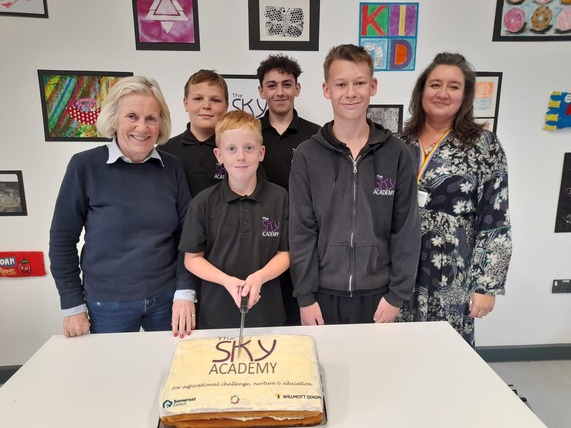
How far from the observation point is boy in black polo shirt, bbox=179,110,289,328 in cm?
128

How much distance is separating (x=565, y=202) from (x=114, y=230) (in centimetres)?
248

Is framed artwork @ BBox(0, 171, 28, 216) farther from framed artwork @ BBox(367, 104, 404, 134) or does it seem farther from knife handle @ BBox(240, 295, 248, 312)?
framed artwork @ BBox(367, 104, 404, 134)

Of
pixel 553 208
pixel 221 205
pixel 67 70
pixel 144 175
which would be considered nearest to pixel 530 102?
pixel 553 208

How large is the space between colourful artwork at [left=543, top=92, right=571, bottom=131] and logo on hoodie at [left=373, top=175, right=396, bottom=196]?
1496 mm

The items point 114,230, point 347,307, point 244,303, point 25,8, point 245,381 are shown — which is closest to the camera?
point 245,381

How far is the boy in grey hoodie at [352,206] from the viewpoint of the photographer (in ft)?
4.36

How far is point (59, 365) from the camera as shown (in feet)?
3.14

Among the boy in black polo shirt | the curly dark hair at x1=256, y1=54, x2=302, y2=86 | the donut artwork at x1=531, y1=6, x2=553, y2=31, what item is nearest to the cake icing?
the boy in black polo shirt

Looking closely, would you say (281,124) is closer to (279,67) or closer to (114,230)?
(279,67)

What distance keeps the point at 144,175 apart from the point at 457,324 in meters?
1.32

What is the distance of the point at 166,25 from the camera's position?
197 centimetres

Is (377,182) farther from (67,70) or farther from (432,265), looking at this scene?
(67,70)

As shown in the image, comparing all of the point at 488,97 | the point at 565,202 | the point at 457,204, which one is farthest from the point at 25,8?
the point at 565,202

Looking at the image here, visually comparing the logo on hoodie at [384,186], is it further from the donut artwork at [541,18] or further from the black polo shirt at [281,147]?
the donut artwork at [541,18]
